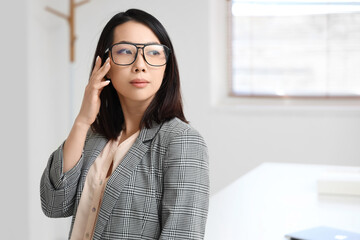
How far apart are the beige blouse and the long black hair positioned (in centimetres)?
6

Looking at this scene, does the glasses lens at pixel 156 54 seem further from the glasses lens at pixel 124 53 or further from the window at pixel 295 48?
the window at pixel 295 48

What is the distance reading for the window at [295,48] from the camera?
3711 millimetres

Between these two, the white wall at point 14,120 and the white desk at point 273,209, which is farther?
the white wall at point 14,120

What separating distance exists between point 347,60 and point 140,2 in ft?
4.90

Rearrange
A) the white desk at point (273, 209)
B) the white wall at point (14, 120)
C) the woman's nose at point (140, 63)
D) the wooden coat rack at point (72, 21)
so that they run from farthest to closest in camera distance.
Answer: the wooden coat rack at point (72, 21) → the white wall at point (14, 120) → the white desk at point (273, 209) → the woman's nose at point (140, 63)

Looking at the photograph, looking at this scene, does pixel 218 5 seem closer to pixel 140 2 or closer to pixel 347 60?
pixel 140 2

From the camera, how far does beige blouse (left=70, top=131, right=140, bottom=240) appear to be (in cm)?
109

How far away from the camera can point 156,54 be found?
1100 mm

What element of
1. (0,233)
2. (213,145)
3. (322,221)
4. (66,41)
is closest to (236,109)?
(213,145)

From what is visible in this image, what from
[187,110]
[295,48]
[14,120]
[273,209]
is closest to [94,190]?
[273,209]

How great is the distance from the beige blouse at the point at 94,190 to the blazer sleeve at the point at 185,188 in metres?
0.13

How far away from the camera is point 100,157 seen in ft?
3.85

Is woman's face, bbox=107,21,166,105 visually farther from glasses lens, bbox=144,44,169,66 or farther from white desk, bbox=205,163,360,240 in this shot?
white desk, bbox=205,163,360,240

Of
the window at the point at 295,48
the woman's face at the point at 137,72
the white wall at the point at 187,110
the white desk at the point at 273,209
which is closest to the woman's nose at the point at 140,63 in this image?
the woman's face at the point at 137,72
